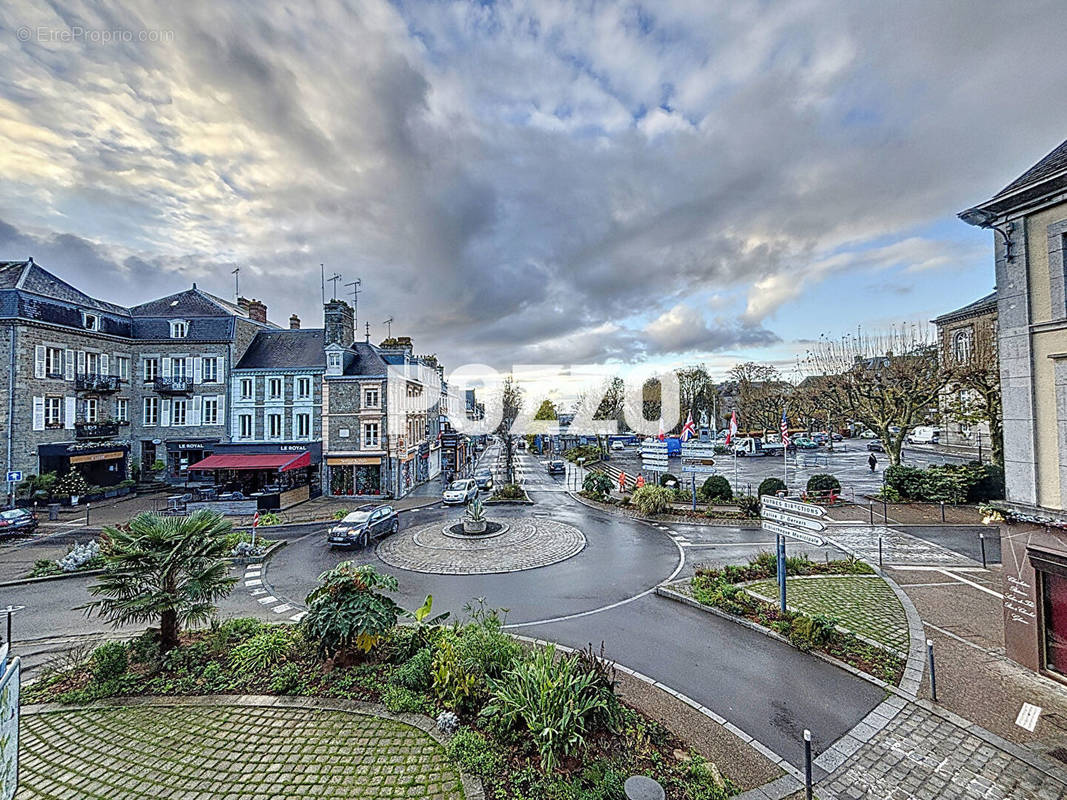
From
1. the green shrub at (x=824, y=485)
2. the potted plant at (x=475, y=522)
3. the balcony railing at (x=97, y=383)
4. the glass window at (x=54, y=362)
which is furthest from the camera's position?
the balcony railing at (x=97, y=383)

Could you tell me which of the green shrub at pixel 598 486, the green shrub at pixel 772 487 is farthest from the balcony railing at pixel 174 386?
the green shrub at pixel 772 487

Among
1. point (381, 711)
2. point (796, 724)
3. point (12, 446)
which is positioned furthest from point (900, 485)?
point (12, 446)

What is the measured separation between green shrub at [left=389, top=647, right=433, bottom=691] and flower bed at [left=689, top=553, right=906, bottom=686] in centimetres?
705

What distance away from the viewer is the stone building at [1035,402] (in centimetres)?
789

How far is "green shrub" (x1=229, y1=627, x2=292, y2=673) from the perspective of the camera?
27.1ft

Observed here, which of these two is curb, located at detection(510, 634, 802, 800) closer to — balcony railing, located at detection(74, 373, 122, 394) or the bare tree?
the bare tree

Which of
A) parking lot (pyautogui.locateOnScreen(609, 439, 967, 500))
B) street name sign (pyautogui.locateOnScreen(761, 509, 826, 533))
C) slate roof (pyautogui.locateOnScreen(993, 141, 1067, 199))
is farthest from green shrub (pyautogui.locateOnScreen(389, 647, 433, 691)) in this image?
parking lot (pyautogui.locateOnScreen(609, 439, 967, 500))

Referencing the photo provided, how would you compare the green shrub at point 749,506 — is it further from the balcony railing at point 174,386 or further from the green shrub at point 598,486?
the balcony railing at point 174,386

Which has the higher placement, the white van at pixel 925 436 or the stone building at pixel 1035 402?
the stone building at pixel 1035 402

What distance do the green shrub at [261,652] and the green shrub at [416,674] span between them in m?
2.44

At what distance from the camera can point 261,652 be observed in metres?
8.54

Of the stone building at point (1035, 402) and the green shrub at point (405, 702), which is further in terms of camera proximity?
the stone building at point (1035, 402)

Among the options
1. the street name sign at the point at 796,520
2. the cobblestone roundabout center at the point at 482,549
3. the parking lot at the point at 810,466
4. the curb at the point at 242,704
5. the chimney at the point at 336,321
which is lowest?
the parking lot at the point at 810,466

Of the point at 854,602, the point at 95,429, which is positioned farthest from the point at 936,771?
the point at 95,429
